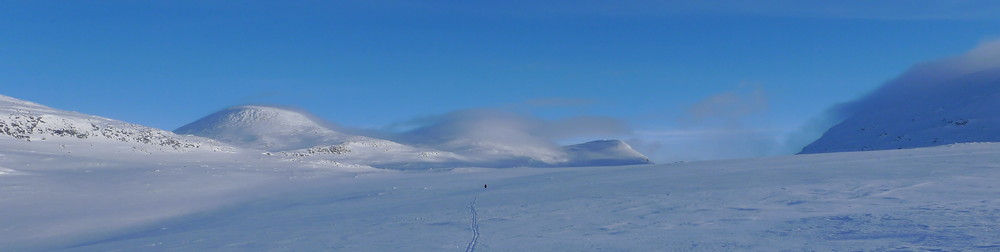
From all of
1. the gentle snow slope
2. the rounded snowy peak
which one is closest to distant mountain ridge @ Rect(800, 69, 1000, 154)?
the gentle snow slope

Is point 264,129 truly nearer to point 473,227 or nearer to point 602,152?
point 602,152

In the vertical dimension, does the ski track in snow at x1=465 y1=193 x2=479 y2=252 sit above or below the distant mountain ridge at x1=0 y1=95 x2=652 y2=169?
below

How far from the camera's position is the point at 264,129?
12544cm

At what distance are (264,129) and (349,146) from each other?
127ft

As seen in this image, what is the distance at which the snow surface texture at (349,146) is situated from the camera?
88.1 meters

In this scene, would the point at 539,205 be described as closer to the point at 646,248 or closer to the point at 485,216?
the point at 485,216

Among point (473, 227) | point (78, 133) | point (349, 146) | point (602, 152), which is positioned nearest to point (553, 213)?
point (473, 227)

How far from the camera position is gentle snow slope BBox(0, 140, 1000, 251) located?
11.4 m

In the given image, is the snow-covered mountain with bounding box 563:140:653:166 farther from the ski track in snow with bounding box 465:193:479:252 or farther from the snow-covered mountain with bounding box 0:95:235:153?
the ski track in snow with bounding box 465:193:479:252

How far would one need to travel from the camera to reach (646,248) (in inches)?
429

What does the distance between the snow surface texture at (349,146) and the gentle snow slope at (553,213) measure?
48.0 meters

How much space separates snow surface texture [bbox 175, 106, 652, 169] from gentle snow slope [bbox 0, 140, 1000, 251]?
4804 centimetres

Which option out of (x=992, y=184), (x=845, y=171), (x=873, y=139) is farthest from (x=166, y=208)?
(x=873, y=139)

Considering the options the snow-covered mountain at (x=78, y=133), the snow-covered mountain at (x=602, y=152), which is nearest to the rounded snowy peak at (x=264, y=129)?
the snow-covered mountain at (x=78, y=133)
